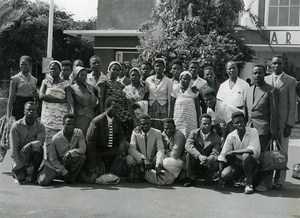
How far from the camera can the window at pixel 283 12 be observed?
18.4 metres

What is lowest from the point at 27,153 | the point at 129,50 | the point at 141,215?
the point at 141,215

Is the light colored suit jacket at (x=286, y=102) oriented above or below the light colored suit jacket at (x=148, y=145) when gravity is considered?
above

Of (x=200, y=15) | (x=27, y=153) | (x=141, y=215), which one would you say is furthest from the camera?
(x=200, y=15)

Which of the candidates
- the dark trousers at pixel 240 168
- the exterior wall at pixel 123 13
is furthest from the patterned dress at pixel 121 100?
the exterior wall at pixel 123 13

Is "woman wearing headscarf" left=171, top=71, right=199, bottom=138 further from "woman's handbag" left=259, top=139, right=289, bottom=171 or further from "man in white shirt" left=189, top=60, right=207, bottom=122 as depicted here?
"woman's handbag" left=259, top=139, right=289, bottom=171

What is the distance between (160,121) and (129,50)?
11.7 metres

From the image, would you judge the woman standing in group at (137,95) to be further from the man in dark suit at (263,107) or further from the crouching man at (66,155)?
the man in dark suit at (263,107)

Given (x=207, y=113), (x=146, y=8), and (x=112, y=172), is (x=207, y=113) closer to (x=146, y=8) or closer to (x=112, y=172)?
(x=112, y=172)

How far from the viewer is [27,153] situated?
7602 mm

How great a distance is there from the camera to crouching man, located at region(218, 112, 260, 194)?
24.6ft

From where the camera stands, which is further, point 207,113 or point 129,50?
point 129,50

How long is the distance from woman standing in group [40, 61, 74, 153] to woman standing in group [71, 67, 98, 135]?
0.11m

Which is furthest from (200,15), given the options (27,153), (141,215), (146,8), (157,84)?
(141,215)

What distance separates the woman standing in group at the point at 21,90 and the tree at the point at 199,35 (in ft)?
21.6
